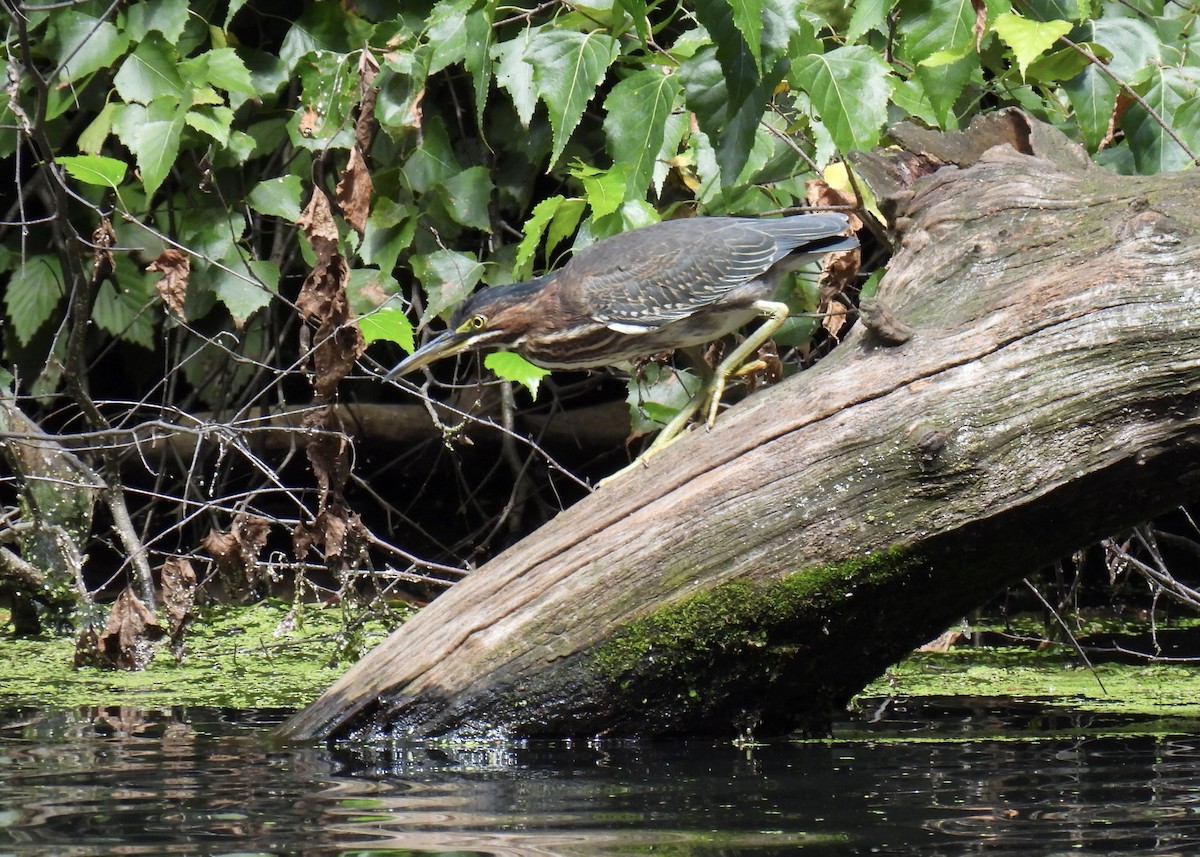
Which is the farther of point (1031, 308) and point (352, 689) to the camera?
point (352, 689)

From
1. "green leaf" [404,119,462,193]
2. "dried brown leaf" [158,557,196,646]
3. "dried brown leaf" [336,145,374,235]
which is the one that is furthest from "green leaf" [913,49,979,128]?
"dried brown leaf" [158,557,196,646]

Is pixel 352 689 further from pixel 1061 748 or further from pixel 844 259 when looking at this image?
pixel 844 259

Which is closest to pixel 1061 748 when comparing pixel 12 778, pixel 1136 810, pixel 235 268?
pixel 1136 810

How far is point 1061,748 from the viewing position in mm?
3127

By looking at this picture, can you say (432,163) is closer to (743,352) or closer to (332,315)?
(332,315)

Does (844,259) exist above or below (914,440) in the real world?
above

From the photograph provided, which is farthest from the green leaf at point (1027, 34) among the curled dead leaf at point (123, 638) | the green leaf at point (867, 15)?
the curled dead leaf at point (123, 638)

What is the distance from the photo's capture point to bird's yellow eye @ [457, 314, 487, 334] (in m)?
4.04

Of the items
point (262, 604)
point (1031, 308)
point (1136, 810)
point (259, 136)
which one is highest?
point (259, 136)

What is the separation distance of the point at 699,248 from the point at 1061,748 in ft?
5.35

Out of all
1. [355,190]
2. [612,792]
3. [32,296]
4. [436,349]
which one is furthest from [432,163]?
[612,792]

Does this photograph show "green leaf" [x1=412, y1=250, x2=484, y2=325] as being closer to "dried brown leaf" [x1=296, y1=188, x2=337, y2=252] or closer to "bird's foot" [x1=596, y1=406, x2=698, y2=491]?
"dried brown leaf" [x1=296, y1=188, x2=337, y2=252]

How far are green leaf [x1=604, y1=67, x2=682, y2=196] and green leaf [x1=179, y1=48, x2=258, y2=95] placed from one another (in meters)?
1.81

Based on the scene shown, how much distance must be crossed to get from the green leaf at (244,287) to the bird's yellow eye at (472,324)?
3.66 ft
